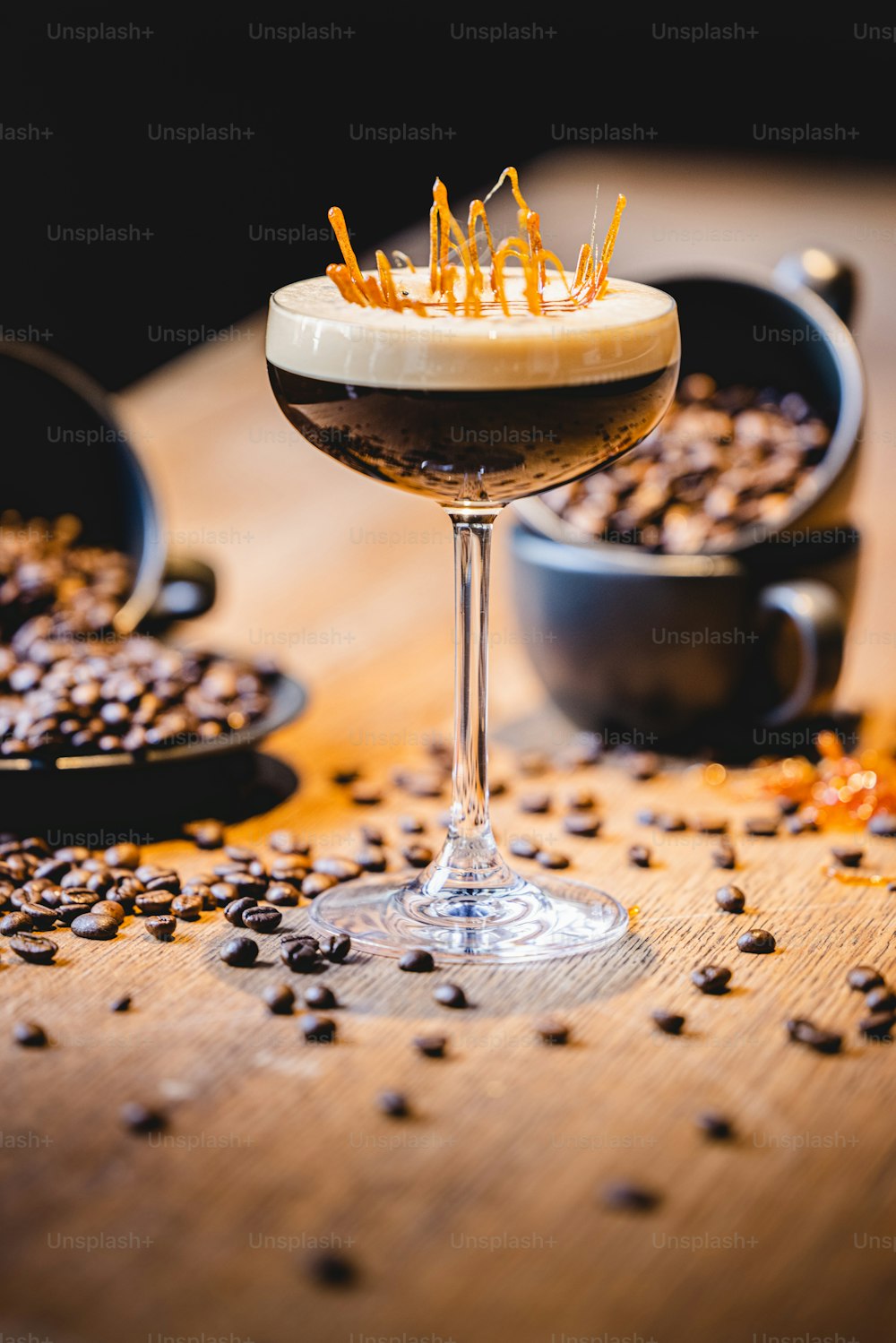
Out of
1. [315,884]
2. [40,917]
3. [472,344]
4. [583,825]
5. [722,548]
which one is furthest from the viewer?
[722,548]

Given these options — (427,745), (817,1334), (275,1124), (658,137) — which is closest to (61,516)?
(427,745)

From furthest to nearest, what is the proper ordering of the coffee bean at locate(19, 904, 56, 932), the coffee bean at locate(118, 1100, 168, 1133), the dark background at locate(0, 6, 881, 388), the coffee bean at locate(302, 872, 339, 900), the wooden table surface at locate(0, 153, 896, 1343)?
the dark background at locate(0, 6, 881, 388) < the coffee bean at locate(302, 872, 339, 900) < the coffee bean at locate(19, 904, 56, 932) < the coffee bean at locate(118, 1100, 168, 1133) < the wooden table surface at locate(0, 153, 896, 1343)

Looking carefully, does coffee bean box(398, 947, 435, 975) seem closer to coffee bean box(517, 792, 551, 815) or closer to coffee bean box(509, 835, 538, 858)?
coffee bean box(509, 835, 538, 858)

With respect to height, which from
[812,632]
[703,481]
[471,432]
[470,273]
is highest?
[470,273]

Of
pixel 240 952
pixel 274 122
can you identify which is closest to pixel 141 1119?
pixel 240 952

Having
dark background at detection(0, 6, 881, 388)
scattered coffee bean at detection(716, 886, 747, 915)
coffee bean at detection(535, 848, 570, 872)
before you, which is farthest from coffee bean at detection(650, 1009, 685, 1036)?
dark background at detection(0, 6, 881, 388)

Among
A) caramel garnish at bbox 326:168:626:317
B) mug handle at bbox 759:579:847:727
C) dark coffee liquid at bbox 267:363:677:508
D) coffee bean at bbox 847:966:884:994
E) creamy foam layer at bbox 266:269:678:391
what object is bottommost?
coffee bean at bbox 847:966:884:994

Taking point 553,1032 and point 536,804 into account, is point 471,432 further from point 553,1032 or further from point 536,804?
point 536,804
